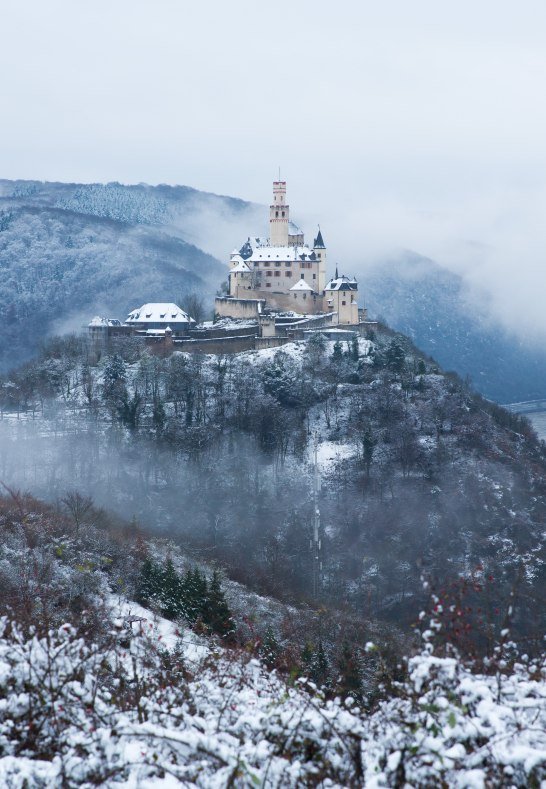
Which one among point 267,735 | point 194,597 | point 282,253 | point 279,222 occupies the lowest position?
point 194,597

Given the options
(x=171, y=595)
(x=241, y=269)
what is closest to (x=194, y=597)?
(x=171, y=595)

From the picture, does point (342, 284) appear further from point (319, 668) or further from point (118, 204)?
point (118, 204)

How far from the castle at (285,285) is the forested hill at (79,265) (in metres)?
47.5

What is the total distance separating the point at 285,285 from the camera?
234 ft

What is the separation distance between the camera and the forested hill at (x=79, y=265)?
125625 millimetres

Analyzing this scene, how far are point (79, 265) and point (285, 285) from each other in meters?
74.6

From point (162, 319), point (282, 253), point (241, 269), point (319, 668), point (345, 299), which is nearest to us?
point (319, 668)

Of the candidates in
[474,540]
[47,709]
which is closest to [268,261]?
[474,540]

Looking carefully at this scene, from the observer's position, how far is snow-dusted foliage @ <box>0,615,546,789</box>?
8.30 m

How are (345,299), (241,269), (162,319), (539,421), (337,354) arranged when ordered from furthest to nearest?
(539,421)
(241,269)
(345,299)
(162,319)
(337,354)

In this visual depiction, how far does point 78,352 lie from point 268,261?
17.2 meters

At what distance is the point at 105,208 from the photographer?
566 feet

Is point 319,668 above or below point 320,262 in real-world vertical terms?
below

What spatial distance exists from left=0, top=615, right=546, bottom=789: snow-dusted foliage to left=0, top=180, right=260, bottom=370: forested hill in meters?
109
